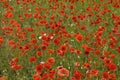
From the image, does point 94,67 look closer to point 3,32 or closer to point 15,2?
point 3,32

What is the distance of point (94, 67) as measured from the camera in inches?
170

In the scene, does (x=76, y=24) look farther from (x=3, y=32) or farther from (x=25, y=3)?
(x=25, y=3)

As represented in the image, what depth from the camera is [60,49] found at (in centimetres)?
407

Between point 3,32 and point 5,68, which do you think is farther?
point 3,32

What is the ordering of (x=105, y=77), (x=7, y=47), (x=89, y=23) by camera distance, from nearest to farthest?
1. (x=105, y=77)
2. (x=7, y=47)
3. (x=89, y=23)

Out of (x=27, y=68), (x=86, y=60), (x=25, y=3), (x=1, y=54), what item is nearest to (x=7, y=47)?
(x=1, y=54)

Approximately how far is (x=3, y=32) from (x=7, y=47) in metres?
0.68

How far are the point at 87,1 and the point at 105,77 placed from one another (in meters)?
4.11

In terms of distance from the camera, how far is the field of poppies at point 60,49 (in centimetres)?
Answer: 386

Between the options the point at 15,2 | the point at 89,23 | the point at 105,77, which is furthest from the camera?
the point at 15,2

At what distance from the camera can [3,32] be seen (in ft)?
17.5

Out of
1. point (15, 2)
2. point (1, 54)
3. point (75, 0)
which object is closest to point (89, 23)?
point (75, 0)

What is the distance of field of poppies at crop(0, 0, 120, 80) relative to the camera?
3865 millimetres

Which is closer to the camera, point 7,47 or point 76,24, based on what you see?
point 7,47
